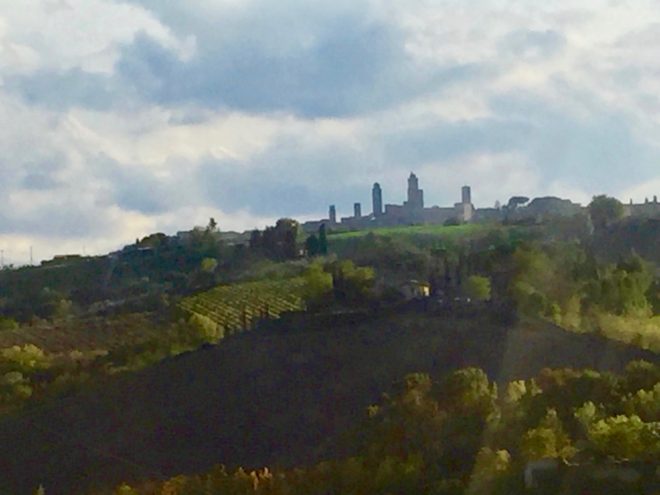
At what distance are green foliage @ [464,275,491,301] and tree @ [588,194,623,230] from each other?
36.5 metres

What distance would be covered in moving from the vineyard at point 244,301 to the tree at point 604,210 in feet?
84.1

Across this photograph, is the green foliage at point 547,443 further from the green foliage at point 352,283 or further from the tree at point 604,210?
the tree at point 604,210

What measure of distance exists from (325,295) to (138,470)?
99.9 feet

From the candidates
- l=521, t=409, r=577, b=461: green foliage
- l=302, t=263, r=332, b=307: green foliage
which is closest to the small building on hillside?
l=302, t=263, r=332, b=307: green foliage

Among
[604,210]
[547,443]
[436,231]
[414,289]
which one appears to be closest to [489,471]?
[547,443]

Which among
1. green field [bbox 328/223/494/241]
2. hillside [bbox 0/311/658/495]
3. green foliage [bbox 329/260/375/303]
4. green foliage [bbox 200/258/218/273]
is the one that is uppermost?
green field [bbox 328/223/494/241]

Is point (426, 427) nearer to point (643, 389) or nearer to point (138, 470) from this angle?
point (643, 389)

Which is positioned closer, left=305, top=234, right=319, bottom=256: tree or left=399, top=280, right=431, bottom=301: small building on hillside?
left=399, top=280, right=431, bottom=301: small building on hillside

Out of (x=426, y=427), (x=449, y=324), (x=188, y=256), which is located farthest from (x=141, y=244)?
(x=426, y=427)

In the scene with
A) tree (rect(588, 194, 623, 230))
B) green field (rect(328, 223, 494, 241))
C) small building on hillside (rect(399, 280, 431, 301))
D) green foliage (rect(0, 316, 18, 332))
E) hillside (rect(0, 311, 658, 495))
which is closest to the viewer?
hillside (rect(0, 311, 658, 495))

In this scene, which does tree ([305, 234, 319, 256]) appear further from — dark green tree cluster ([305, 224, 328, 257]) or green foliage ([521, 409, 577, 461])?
green foliage ([521, 409, 577, 461])

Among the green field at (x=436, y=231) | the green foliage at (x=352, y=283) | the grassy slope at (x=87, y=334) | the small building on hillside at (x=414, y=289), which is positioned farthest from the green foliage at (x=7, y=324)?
the green field at (x=436, y=231)

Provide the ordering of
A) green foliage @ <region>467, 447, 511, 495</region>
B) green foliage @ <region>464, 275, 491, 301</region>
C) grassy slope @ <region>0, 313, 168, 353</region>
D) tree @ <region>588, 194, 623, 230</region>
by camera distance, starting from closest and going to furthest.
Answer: green foliage @ <region>467, 447, 511, 495</region> < green foliage @ <region>464, 275, 491, 301</region> < grassy slope @ <region>0, 313, 168, 353</region> < tree @ <region>588, 194, 623, 230</region>

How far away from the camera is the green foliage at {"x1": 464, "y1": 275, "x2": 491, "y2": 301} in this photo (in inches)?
2549
